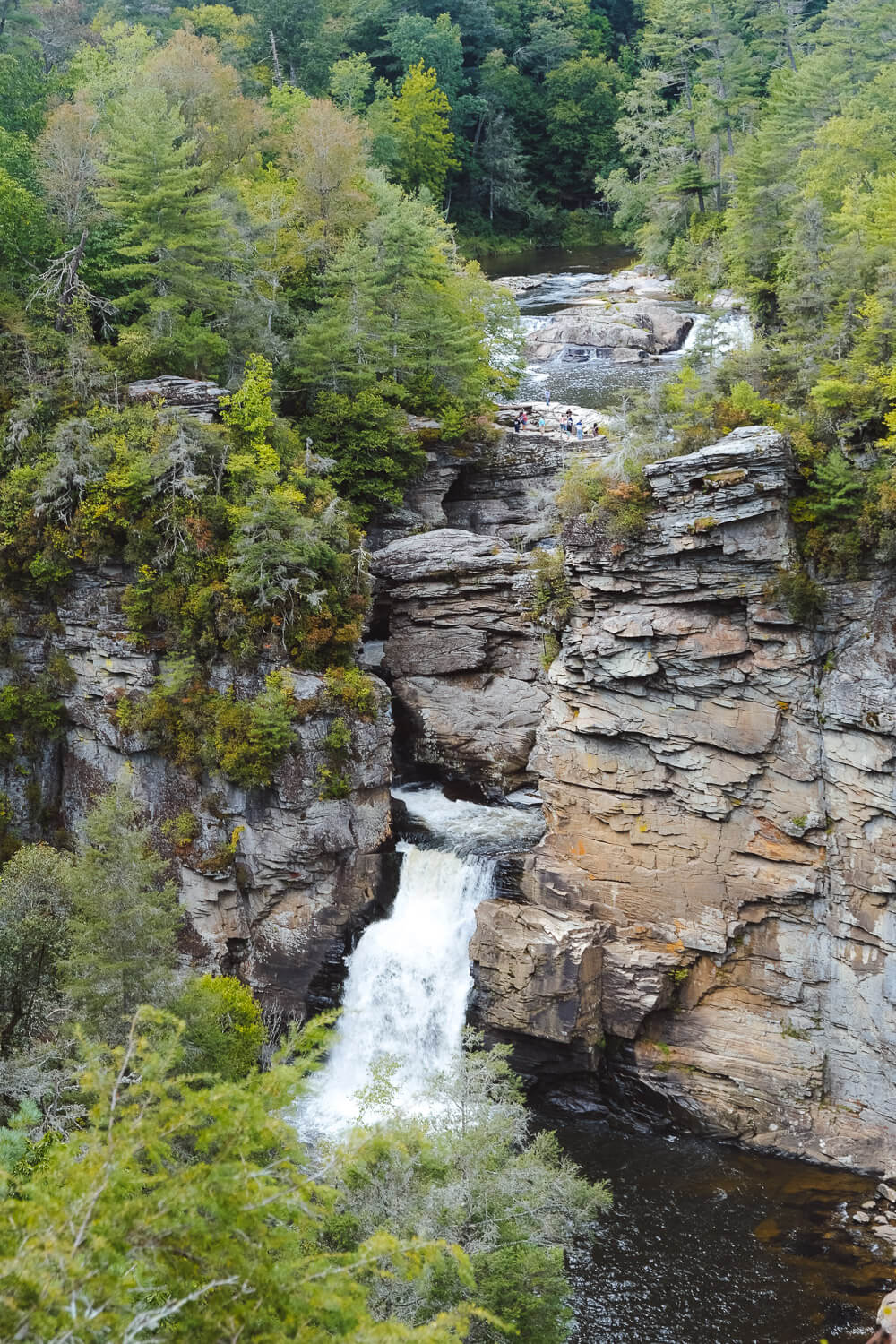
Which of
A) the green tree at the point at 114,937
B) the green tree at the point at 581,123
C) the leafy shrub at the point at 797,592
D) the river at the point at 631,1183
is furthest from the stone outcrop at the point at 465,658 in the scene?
the green tree at the point at 581,123

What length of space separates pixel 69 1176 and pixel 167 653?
20077 millimetres

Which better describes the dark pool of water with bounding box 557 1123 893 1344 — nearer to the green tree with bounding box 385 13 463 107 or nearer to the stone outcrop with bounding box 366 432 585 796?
the stone outcrop with bounding box 366 432 585 796

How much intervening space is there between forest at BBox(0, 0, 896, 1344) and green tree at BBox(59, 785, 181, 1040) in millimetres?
76

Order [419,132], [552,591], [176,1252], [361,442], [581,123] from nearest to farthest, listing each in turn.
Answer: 1. [176,1252]
2. [552,591]
3. [361,442]
4. [419,132]
5. [581,123]

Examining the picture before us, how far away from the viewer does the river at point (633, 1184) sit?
69.1ft

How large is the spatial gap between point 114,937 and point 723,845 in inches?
545

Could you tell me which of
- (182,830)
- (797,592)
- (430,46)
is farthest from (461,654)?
(430,46)

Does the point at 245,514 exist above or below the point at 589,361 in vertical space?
below

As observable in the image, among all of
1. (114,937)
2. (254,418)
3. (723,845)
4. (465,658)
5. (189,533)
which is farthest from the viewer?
(465,658)

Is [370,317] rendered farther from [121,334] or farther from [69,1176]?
[69,1176]

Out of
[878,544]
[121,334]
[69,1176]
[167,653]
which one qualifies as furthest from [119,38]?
[69,1176]

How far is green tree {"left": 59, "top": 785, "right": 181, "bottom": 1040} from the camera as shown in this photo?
827 inches

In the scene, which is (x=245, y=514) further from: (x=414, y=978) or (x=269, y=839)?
(x=414, y=978)

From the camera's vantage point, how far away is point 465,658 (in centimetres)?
3228
